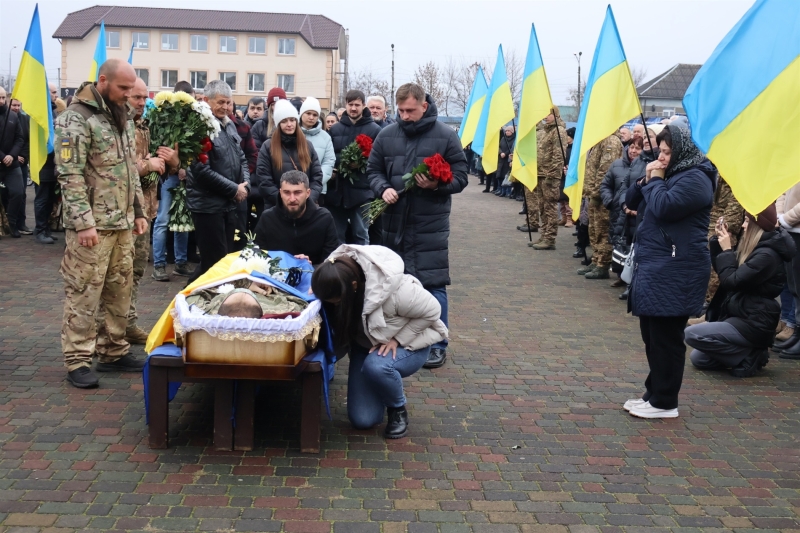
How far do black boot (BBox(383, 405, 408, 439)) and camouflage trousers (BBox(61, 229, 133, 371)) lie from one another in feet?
7.78

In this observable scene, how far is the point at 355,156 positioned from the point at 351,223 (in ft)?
3.95

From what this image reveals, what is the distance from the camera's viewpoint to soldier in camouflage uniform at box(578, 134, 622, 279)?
11672mm

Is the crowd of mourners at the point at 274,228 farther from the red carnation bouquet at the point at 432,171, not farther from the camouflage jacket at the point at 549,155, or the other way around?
the camouflage jacket at the point at 549,155


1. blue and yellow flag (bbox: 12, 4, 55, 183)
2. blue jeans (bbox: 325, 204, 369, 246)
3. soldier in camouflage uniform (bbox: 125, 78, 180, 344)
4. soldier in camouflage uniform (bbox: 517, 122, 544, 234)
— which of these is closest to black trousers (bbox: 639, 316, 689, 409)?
soldier in camouflage uniform (bbox: 125, 78, 180, 344)

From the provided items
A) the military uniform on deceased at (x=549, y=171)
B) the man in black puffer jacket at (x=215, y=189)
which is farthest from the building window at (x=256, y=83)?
the man in black puffer jacket at (x=215, y=189)

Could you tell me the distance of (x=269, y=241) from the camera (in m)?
6.59

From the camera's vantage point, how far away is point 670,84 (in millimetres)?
81250

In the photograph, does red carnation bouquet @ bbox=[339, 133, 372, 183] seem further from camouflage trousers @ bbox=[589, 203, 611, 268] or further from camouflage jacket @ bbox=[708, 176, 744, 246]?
camouflage jacket @ bbox=[708, 176, 744, 246]

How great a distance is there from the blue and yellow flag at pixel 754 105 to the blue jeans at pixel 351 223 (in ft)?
19.0

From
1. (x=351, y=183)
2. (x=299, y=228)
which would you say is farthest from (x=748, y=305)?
(x=351, y=183)

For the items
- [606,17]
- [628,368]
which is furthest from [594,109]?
[628,368]

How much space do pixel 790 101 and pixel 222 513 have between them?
13.8ft

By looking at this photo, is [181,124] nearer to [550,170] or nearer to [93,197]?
[93,197]

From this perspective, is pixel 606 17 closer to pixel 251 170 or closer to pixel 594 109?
pixel 594 109
